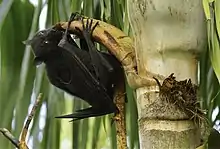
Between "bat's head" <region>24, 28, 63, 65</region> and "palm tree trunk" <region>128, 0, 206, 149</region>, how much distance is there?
170 mm

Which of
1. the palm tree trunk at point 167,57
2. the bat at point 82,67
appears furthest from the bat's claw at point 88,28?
the palm tree trunk at point 167,57

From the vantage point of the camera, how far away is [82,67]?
2.42 feet

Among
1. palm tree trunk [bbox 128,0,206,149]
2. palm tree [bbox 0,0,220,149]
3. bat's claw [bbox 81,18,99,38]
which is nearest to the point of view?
palm tree trunk [bbox 128,0,206,149]

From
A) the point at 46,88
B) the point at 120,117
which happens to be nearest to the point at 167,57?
the point at 120,117

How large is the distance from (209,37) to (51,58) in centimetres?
23

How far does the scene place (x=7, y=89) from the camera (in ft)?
3.45

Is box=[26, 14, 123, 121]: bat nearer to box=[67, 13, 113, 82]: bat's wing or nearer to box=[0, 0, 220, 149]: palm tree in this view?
box=[67, 13, 113, 82]: bat's wing

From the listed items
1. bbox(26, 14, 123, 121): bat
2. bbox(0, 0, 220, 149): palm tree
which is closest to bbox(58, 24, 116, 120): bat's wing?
bbox(26, 14, 123, 121): bat

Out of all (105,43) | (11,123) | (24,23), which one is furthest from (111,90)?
(24,23)

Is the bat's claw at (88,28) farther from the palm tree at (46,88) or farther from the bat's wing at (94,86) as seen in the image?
the palm tree at (46,88)

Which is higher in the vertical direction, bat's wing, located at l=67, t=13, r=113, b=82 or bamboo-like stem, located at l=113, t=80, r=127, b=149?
bat's wing, located at l=67, t=13, r=113, b=82

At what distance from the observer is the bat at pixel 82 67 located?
0.73m

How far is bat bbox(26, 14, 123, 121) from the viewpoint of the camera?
73cm

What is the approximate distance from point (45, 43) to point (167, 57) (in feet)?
0.71
